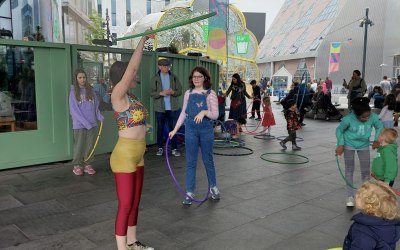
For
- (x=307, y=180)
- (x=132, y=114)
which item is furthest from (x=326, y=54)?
(x=132, y=114)

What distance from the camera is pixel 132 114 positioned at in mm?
3217

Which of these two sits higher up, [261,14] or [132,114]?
[261,14]

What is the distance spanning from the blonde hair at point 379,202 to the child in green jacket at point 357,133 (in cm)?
242

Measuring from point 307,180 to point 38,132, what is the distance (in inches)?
192

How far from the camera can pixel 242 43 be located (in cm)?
2719

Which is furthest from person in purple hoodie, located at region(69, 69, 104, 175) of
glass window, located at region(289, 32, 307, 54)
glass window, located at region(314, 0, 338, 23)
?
glass window, located at region(289, 32, 307, 54)

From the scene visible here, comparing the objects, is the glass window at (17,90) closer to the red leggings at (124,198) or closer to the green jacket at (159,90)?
the green jacket at (159,90)

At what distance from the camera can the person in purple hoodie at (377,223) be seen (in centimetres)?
226

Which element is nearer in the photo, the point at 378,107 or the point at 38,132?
the point at 38,132

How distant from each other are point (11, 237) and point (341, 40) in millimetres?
40118

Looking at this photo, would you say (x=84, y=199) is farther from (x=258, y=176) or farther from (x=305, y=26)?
(x=305, y=26)

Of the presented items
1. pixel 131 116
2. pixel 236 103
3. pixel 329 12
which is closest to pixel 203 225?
pixel 131 116

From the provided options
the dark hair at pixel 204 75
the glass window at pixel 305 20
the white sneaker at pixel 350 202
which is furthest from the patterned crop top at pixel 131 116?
the glass window at pixel 305 20

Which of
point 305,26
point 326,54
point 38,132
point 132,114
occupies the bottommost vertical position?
point 38,132
